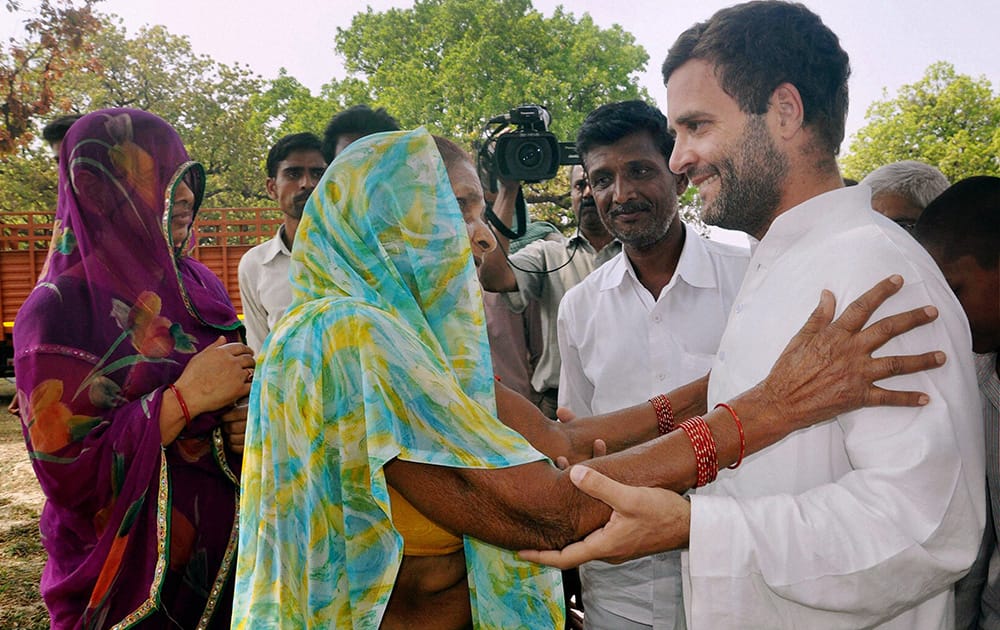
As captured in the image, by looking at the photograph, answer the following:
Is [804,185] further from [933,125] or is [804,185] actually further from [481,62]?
[933,125]

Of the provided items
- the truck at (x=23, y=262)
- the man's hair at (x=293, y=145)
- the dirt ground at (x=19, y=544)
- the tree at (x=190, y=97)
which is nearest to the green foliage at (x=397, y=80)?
the tree at (x=190, y=97)

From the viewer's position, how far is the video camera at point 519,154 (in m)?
3.38

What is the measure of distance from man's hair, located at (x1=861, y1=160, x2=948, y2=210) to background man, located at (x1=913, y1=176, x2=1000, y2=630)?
38.6 inches

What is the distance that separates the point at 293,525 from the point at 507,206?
2.20m

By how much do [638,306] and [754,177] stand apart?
1.00 m

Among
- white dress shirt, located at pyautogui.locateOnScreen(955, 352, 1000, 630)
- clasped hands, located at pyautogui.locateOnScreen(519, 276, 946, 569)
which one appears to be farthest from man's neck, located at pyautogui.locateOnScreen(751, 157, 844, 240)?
white dress shirt, located at pyautogui.locateOnScreen(955, 352, 1000, 630)

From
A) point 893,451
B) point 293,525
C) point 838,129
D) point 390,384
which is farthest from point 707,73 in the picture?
point 293,525

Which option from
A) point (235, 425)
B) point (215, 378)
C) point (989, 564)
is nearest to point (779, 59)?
point (989, 564)

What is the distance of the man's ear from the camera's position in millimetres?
1755

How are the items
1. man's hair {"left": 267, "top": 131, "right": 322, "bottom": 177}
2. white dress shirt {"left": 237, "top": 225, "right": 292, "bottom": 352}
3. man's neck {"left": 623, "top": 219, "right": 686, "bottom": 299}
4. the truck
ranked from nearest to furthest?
man's neck {"left": 623, "top": 219, "right": 686, "bottom": 299}
white dress shirt {"left": 237, "top": 225, "right": 292, "bottom": 352}
man's hair {"left": 267, "top": 131, "right": 322, "bottom": 177}
the truck

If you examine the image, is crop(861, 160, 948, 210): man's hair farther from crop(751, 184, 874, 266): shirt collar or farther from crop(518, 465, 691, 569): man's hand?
crop(518, 465, 691, 569): man's hand

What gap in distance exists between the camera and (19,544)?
19.1ft

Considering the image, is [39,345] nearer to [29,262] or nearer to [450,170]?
[450,170]

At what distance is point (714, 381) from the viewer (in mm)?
1833
